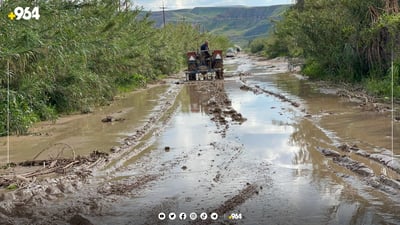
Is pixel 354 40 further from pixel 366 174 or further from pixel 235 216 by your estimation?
pixel 235 216

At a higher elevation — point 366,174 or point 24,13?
point 24,13

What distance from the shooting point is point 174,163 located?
8711 millimetres

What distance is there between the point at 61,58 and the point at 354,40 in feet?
40.6

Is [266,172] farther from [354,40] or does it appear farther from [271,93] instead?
[354,40]

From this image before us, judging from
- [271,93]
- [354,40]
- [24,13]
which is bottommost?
[271,93]

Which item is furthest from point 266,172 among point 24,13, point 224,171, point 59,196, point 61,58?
point 61,58

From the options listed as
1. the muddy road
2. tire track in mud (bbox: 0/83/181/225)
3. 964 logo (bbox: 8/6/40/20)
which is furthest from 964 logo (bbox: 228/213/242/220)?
964 logo (bbox: 8/6/40/20)

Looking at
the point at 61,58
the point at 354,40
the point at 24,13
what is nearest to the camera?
the point at 24,13

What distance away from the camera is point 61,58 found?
13023 millimetres

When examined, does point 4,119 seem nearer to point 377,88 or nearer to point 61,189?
point 61,189

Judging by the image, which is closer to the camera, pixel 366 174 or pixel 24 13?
pixel 366 174

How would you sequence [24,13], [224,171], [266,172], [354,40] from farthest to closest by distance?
[354,40]
[24,13]
[224,171]
[266,172]

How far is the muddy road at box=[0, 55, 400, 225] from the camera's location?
5879 mm

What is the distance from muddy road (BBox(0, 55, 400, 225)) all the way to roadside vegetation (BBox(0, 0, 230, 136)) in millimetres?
954
